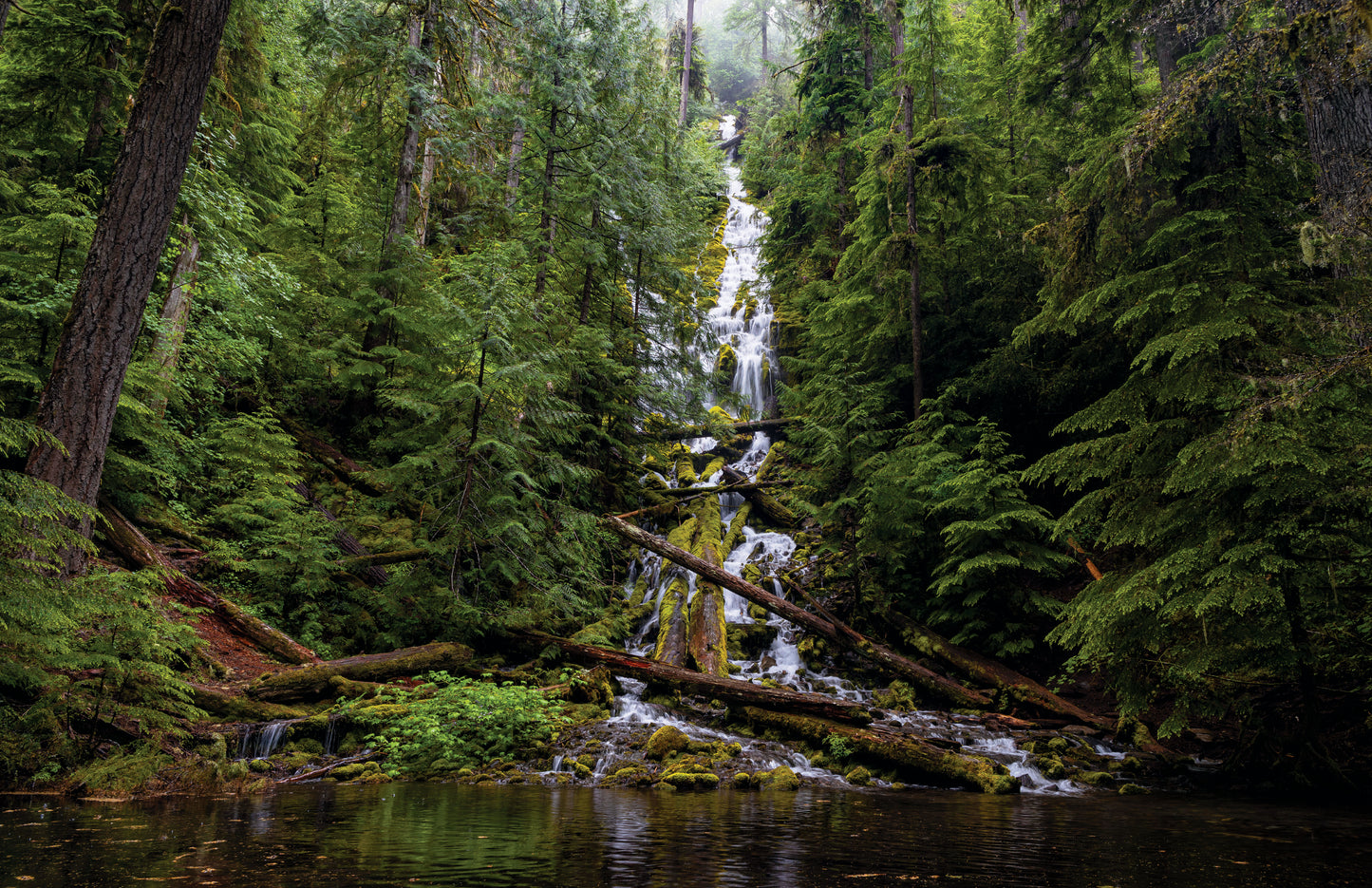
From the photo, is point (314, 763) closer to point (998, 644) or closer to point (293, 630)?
point (293, 630)

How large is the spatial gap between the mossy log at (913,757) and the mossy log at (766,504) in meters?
8.57

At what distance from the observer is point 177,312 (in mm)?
10547

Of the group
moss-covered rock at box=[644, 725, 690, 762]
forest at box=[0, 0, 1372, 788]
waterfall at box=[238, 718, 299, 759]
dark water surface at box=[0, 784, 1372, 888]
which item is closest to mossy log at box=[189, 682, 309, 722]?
forest at box=[0, 0, 1372, 788]

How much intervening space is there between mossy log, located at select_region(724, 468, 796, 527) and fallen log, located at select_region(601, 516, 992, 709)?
191 inches

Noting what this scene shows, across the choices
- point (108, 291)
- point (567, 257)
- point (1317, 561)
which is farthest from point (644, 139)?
point (1317, 561)

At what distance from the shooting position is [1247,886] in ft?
7.86

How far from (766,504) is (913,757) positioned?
980 centimetres

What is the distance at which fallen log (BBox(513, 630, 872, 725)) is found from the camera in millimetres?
7383

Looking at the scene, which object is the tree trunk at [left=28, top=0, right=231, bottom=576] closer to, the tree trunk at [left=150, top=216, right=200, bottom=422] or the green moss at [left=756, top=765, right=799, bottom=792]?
the tree trunk at [left=150, top=216, right=200, bottom=422]

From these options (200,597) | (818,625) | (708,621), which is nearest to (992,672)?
(818,625)

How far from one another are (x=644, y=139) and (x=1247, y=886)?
15695 mm

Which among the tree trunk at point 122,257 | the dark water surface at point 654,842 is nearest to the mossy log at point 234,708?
the tree trunk at point 122,257

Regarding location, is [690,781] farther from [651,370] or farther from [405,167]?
[405,167]

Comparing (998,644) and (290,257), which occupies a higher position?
(290,257)
